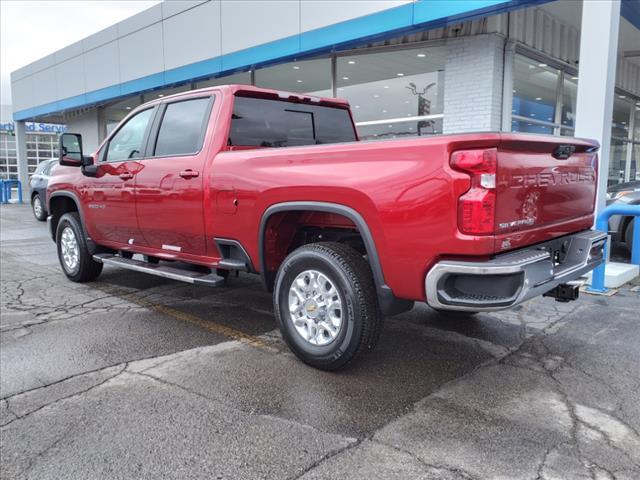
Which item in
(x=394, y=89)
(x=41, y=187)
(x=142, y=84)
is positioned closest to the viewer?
(x=394, y=89)

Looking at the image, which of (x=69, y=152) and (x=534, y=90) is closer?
(x=69, y=152)

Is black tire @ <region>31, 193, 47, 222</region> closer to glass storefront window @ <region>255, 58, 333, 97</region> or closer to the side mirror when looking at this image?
glass storefront window @ <region>255, 58, 333, 97</region>

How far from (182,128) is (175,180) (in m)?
0.59

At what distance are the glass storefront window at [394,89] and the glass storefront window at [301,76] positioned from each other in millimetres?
453

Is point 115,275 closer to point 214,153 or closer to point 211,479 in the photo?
point 214,153

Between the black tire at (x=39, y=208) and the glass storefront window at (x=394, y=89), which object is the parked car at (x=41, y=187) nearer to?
the black tire at (x=39, y=208)

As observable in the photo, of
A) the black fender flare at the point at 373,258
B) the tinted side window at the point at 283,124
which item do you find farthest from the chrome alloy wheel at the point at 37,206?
the black fender flare at the point at 373,258

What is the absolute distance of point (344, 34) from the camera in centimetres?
1002

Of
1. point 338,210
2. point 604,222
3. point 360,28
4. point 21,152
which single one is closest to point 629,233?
point 604,222

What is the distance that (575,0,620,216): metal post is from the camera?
607 centimetres

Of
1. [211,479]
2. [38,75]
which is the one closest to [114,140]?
[211,479]

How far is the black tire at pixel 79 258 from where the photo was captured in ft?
20.9

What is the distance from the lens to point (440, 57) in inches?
399

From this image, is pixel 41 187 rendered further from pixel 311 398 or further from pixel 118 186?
pixel 311 398
